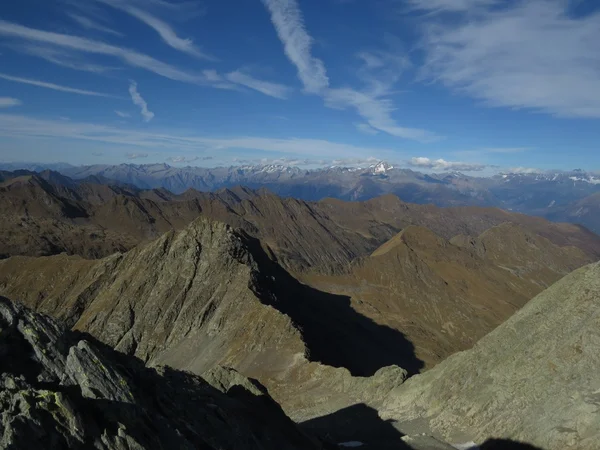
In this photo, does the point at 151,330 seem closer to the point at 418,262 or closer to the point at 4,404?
the point at 4,404

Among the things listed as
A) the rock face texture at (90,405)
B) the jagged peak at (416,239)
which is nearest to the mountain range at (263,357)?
the rock face texture at (90,405)

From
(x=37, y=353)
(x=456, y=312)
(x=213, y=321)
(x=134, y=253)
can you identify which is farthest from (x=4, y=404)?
(x=456, y=312)

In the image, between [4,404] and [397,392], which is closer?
[4,404]

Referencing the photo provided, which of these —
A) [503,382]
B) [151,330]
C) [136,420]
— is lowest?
[151,330]

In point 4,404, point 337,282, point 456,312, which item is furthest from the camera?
point 337,282

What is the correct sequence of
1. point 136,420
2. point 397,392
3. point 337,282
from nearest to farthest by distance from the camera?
1. point 136,420
2. point 397,392
3. point 337,282

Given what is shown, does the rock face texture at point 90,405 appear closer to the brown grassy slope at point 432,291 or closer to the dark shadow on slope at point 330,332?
the dark shadow on slope at point 330,332

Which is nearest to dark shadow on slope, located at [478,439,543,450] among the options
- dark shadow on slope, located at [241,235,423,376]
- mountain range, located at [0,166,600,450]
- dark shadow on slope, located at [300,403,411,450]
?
mountain range, located at [0,166,600,450]

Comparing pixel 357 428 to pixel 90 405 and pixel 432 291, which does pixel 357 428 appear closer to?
pixel 90 405

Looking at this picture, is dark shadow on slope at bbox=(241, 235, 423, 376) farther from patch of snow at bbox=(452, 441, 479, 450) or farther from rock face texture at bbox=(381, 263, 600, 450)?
patch of snow at bbox=(452, 441, 479, 450)
